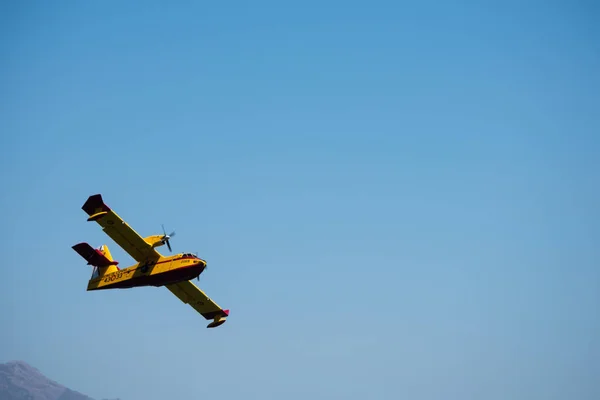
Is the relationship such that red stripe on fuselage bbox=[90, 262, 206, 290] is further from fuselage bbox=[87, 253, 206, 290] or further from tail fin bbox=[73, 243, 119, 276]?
tail fin bbox=[73, 243, 119, 276]

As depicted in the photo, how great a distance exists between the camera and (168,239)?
71500mm

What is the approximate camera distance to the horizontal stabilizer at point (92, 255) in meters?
75.1

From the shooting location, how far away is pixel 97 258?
7594 centimetres

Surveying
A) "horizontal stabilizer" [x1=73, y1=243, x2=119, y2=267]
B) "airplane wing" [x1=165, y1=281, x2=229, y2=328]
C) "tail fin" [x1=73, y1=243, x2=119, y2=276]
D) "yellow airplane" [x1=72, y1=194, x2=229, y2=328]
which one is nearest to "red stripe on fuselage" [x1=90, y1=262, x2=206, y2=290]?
"yellow airplane" [x1=72, y1=194, x2=229, y2=328]

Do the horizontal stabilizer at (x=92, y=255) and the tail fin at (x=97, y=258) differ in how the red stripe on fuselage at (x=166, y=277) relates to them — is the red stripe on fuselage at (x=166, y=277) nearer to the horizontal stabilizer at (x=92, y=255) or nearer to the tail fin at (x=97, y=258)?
the tail fin at (x=97, y=258)

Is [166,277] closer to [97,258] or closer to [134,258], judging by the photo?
[134,258]

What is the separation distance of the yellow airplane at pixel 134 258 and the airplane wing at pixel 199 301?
904 centimetres

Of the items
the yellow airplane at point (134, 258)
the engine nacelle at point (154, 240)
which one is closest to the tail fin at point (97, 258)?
the yellow airplane at point (134, 258)

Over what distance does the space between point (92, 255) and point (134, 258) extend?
7323 millimetres

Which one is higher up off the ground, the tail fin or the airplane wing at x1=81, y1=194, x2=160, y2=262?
the airplane wing at x1=81, y1=194, x2=160, y2=262

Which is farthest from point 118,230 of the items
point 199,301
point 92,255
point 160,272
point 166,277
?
point 199,301

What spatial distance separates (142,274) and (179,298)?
1288cm

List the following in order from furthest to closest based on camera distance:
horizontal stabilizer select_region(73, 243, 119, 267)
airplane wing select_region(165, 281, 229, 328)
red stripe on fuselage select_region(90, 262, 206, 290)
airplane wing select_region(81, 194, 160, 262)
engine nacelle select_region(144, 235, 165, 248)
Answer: airplane wing select_region(165, 281, 229, 328) → horizontal stabilizer select_region(73, 243, 119, 267) → engine nacelle select_region(144, 235, 165, 248) → red stripe on fuselage select_region(90, 262, 206, 290) → airplane wing select_region(81, 194, 160, 262)

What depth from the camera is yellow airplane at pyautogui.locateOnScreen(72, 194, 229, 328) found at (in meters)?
67.8
